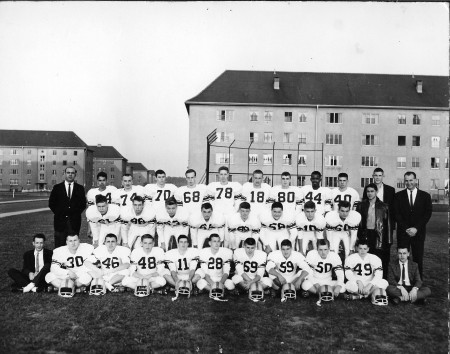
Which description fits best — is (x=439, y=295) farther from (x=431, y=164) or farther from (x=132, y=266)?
(x=431, y=164)

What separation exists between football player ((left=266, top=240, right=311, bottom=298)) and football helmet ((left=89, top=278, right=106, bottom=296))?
269 cm

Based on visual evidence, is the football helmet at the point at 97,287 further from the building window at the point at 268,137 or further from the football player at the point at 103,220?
the building window at the point at 268,137

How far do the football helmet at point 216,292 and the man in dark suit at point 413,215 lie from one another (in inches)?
130

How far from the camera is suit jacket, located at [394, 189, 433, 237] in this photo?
725 cm

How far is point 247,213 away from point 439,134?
1624 inches

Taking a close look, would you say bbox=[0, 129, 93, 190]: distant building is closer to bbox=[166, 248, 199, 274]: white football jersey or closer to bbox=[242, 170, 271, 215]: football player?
bbox=[242, 170, 271, 215]: football player

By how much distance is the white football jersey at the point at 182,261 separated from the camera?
7012mm

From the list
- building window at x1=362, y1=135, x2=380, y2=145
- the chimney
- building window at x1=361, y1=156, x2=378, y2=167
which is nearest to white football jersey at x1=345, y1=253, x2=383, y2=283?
building window at x1=361, y1=156, x2=378, y2=167

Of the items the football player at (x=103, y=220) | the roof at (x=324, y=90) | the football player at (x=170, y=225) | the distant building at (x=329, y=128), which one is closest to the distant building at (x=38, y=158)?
the roof at (x=324, y=90)

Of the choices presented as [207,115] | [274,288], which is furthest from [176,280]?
[207,115]

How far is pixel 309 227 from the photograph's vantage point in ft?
26.0

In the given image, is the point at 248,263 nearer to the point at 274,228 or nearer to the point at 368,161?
the point at 274,228

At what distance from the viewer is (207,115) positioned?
4100 cm

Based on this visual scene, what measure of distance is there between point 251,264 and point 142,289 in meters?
1.84
